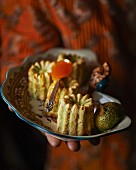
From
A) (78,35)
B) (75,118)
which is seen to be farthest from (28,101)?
(78,35)

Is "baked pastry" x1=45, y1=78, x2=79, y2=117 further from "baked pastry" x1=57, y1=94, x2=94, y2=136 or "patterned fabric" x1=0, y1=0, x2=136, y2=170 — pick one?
"patterned fabric" x1=0, y1=0, x2=136, y2=170

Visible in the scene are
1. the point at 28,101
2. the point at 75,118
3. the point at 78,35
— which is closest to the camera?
the point at 75,118

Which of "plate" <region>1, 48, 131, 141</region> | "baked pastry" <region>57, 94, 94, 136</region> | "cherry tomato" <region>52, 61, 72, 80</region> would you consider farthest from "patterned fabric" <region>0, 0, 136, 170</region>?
"baked pastry" <region>57, 94, 94, 136</region>

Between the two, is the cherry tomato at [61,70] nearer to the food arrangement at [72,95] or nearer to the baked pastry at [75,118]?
the food arrangement at [72,95]

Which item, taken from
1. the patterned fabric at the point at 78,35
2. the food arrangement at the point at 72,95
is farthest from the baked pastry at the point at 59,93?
the patterned fabric at the point at 78,35

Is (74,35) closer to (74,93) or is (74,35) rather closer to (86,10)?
(86,10)

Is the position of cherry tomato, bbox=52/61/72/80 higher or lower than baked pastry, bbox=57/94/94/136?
higher

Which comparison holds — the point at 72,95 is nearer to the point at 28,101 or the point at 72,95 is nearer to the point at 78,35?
the point at 28,101
